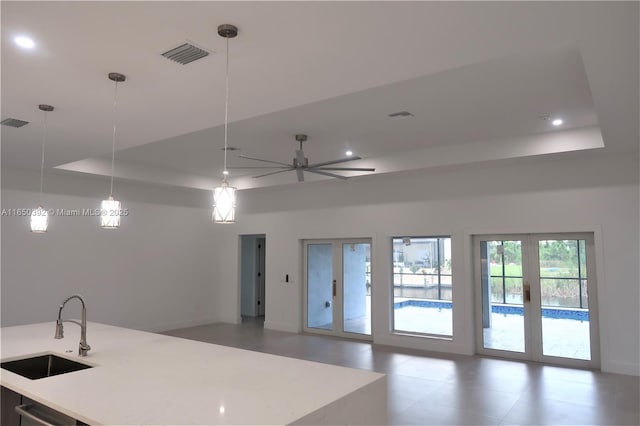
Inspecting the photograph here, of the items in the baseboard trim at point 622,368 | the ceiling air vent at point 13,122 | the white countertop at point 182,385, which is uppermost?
the ceiling air vent at point 13,122

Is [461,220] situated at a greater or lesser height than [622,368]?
greater

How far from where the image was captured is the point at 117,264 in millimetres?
8219

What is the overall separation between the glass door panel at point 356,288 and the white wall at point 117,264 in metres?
3.27

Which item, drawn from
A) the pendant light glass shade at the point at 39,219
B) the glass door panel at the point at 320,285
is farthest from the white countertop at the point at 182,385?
the glass door panel at the point at 320,285

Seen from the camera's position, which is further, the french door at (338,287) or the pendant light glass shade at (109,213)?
the french door at (338,287)

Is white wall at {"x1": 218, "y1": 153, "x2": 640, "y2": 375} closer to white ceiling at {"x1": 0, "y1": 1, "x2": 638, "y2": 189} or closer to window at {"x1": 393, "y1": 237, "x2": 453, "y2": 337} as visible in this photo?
window at {"x1": 393, "y1": 237, "x2": 453, "y2": 337}

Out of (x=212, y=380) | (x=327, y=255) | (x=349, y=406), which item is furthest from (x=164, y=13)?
(x=327, y=255)

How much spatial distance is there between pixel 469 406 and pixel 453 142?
11.7 feet

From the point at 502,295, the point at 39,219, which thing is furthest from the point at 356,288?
the point at 39,219

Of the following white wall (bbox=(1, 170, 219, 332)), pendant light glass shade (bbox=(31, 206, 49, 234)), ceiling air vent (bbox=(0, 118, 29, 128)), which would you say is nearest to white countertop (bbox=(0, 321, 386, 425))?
pendant light glass shade (bbox=(31, 206, 49, 234))

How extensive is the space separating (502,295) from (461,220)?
4.29ft

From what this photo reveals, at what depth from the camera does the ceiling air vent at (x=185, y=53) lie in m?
2.82

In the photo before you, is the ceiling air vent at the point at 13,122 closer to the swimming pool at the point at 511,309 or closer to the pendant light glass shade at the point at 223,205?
the pendant light glass shade at the point at 223,205

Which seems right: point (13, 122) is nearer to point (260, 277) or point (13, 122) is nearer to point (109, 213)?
point (109, 213)
